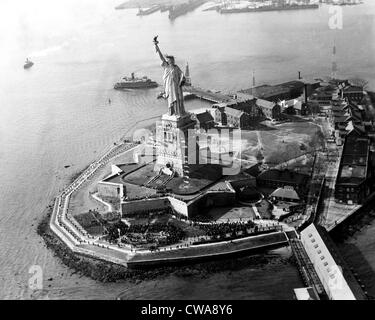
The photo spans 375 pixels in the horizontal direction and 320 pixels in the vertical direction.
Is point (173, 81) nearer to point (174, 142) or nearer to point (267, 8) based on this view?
point (174, 142)

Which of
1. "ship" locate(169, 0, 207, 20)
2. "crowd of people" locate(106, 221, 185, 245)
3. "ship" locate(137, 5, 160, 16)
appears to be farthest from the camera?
"ship" locate(137, 5, 160, 16)

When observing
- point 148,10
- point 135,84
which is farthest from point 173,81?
point 148,10

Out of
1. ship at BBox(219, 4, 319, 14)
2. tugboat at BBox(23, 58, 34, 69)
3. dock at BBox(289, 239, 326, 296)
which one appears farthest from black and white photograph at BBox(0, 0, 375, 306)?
ship at BBox(219, 4, 319, 14)

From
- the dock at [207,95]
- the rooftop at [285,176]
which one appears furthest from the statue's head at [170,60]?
the dock at [207,95]

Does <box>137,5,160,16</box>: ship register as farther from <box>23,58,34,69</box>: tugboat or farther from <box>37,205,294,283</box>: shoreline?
<box>37,205,294,283</box>: shoreline

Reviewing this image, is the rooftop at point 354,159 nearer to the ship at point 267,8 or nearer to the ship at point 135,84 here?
the ship at point 135,84
